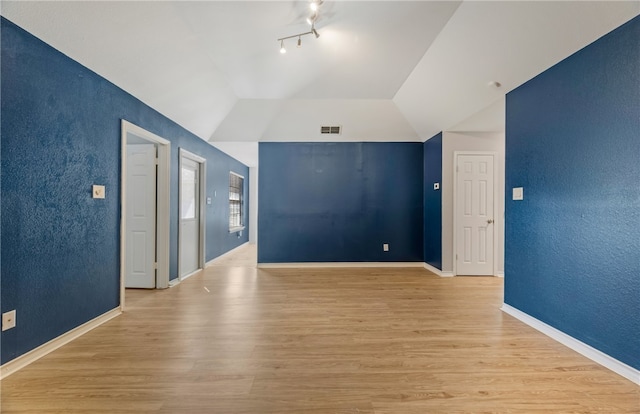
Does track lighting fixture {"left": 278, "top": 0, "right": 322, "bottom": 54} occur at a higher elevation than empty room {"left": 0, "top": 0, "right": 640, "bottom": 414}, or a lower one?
higher

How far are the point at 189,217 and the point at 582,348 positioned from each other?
16.5ft

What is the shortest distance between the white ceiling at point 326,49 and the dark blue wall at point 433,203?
0.57m

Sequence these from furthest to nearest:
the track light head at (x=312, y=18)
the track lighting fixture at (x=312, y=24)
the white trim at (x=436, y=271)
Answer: the white trim at (x=436, y=271) → the track light head at (x=312, y=18) → the track lighting fixture at (x=312, y=24)

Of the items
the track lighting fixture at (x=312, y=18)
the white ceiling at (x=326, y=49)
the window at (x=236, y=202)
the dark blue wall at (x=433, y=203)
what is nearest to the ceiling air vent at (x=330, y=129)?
the white ceiling at (x=326, y=49)

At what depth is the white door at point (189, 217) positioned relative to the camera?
4.26 metres

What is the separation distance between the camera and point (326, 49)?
294 centimetres

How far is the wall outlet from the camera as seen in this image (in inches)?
69.1

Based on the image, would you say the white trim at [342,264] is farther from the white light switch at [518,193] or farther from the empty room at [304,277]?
the white light switch at [518,193]

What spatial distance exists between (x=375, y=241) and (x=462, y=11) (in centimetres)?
366

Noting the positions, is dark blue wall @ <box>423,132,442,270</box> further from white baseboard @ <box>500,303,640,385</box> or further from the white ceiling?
white baseboard @ <box>500,303,640,385</box>

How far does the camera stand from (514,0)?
2.03 meters

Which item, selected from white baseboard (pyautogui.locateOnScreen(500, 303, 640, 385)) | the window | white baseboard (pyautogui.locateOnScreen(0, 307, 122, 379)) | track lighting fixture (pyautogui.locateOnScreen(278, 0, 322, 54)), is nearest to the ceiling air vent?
track lighting fixture (pyautogui.locateOnScreen(278, 0, 322, 54))

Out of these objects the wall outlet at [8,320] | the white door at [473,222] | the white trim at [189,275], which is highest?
the white door at [473,222]

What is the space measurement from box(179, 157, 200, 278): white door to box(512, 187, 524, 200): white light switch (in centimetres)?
440
